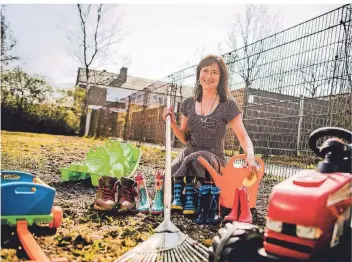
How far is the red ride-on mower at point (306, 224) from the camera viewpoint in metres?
0.97

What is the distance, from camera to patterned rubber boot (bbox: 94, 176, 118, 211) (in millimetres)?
2084

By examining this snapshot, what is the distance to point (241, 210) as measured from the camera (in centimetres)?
186

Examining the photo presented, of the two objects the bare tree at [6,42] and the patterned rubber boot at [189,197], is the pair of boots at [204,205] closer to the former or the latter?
the patterned rubber boot at [189,197]

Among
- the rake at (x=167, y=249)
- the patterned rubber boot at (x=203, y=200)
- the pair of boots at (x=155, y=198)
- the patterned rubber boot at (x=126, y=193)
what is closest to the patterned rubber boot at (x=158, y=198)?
the pair of boots at (x=155, y=198)

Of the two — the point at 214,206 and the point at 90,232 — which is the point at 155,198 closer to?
the point at 214,206

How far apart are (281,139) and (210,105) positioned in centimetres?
224

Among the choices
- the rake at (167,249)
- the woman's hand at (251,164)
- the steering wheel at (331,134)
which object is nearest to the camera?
the steering wheel at (331,134)

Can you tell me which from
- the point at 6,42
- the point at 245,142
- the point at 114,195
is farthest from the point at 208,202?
the point at 6,42

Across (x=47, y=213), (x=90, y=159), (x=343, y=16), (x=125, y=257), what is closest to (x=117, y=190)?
(x=47, y=213)

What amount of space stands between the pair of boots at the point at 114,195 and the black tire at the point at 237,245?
104 centimetres

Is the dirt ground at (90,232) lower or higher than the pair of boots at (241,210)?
lower

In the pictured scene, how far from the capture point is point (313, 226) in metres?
0.96

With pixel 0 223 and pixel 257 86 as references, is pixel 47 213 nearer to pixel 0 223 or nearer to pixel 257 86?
pixel 0 223

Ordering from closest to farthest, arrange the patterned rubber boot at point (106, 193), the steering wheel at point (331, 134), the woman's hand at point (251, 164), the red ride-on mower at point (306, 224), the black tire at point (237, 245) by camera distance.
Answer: the red ride-on mower at point (306, 224) < the black tire at point (237, 245) < the steering wheel at point (331, 134) < the woman's hand at point (251, 164) < the patterned rubber boot at point (106, 193)
